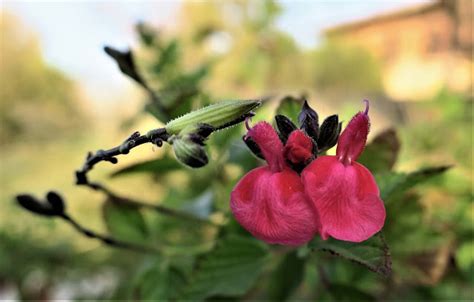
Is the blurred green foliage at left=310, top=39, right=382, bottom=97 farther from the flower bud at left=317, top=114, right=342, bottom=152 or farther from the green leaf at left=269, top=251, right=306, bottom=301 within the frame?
the flower bud at left=317, top=114, right=342, bottom=152

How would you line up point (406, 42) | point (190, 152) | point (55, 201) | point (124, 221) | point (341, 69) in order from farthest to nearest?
point (406, 42), point (341, 69), point (124, 221), point (55, 201), point (190, 152)

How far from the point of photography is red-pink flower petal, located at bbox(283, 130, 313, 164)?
23cm

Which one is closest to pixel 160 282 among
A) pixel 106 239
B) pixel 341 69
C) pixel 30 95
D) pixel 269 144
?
pixel 106 239

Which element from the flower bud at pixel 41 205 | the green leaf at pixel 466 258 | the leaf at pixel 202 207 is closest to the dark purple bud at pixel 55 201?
the flower bud at pixel 41 205

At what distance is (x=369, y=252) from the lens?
230 millimetres

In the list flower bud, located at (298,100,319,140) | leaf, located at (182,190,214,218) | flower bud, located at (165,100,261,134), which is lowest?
flower bud, located at (298,100,319,140)

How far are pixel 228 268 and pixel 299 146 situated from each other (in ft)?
0.42

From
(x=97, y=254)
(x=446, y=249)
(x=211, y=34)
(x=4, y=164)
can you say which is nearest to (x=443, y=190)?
(x=446, y=249)

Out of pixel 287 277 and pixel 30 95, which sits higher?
pixel 30 95

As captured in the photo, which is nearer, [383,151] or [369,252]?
[369,252]

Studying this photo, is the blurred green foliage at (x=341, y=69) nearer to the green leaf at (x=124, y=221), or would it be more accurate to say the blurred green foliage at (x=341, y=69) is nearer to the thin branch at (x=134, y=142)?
the green leaf at (x=124, y=221)

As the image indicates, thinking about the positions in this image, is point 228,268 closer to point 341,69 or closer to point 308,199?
point 308,199

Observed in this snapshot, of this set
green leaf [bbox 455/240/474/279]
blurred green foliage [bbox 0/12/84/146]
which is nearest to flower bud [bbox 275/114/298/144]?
green leaf [bbox 455/240/474/279]

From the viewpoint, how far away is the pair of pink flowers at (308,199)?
215mm
